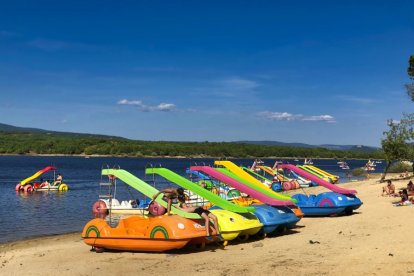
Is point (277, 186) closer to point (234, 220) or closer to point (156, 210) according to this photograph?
point (156, 210)

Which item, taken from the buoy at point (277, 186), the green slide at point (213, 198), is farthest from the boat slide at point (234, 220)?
the buoy at point (277, 186)

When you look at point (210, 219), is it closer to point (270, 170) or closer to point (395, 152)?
point (395, 152)

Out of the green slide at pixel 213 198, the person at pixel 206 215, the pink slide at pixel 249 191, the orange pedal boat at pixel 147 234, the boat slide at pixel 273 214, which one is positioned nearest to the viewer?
the orange pedal boat at pixel 147 234

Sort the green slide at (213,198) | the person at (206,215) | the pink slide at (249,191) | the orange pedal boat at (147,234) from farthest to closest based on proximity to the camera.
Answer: the pink slide at (249,191), the green slide at (213,198), the person at (206,215), the orange pedal boat at (147,234)

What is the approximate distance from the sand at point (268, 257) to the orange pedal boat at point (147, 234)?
28 cm

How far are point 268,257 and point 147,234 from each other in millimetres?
3424

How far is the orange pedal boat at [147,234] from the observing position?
12930 millimetres

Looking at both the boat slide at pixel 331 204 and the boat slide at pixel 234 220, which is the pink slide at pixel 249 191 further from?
the boat slide at pixel 331 204

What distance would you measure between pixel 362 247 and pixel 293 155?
7176 inches

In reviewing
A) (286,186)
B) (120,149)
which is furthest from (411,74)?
(120,149)

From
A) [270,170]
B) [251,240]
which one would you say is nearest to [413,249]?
[251,240]

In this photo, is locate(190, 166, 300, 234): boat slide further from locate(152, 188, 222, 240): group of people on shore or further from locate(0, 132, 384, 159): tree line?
locate(0, 132, 384, 159): tree line

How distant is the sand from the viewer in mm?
10844

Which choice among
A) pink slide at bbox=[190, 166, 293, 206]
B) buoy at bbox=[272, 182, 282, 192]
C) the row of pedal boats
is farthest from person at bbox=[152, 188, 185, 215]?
buoy at bbox=[272, 182, 282, 192]
